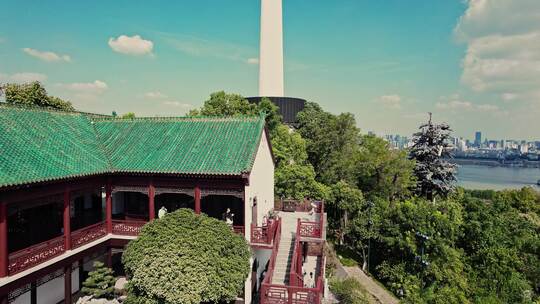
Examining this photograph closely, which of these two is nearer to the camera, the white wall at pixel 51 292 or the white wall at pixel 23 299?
the white wall at pixel 23 299

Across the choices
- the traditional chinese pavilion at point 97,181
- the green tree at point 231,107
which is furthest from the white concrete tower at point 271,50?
the traditional chinese pavilion at point 97,181

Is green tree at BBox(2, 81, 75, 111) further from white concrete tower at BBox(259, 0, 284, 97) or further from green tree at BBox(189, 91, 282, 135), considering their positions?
white concrete tower at BBox(259, 0, 284, 97)

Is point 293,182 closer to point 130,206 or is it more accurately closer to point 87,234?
point 130,206

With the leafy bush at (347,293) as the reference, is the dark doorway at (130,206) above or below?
above

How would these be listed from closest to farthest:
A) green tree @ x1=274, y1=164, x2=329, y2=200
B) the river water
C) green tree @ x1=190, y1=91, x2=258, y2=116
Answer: green tree @ x1=274, y1=164, x2=329, y2=200, green tree @ x1=190, y1=91, x2=258, y2=116, the river water

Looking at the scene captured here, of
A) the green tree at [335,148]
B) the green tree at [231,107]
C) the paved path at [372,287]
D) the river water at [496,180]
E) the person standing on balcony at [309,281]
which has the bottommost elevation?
the river water at [496,180]

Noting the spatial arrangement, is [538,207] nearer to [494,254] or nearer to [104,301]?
[494,254]

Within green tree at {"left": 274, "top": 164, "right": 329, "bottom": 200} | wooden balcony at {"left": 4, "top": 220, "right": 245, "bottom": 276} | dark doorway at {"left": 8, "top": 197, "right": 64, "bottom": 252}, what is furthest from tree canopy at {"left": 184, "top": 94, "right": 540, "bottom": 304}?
dark doorway at {"left": 8, "top": 197, "right": 64, "bottom": 252}

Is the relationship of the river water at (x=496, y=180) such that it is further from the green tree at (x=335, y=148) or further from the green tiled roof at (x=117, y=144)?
the green tiled roof at (x=117, y=144)
